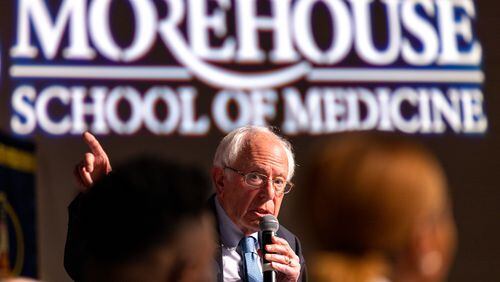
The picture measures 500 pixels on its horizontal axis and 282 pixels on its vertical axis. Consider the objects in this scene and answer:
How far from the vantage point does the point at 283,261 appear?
303 centimetres

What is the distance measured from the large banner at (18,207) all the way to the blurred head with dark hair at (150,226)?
3387 mm

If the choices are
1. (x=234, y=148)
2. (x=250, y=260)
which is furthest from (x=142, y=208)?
(x=234, y=148)

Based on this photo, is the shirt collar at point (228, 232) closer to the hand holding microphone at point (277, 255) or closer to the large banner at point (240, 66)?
the hand holding microphone at point (277, 255)

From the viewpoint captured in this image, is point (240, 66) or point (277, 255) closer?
point (277, 255)

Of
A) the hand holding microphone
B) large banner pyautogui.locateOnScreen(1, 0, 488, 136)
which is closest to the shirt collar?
the hand holding microphone

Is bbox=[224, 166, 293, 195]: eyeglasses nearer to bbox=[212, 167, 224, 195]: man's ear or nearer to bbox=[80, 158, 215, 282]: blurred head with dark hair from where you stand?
bbox=[212, 167, 224, 195]: man's ear

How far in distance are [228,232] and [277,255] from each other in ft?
1.50

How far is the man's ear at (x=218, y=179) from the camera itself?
12.2 feet

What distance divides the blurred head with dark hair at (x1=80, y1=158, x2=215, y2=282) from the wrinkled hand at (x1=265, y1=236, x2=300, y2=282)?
4.79 feet

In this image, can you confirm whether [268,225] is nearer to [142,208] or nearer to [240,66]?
[142,208]

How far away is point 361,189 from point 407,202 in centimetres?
7

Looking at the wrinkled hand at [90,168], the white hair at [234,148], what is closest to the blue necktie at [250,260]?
the white hair at [234,148]

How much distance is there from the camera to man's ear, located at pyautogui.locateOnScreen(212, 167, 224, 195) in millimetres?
3721

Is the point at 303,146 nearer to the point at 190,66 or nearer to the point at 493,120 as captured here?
the point at 190,66
